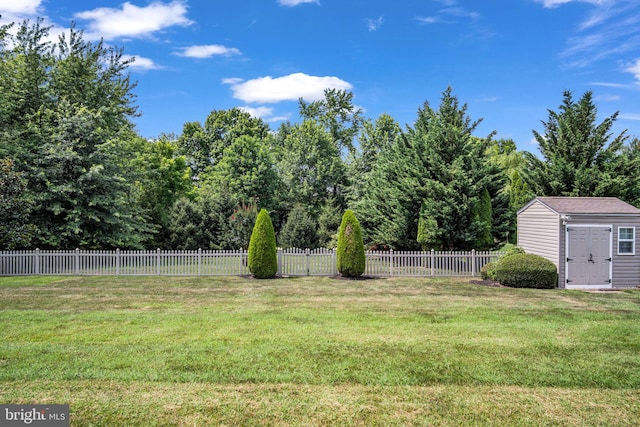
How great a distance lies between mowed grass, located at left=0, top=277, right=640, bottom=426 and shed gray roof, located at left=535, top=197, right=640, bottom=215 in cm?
340

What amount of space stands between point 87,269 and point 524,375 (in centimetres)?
1673

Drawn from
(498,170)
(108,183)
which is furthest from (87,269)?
(498,170)

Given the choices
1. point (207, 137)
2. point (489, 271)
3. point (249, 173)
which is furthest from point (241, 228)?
point (207, 137)

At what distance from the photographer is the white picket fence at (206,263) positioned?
1706 cm

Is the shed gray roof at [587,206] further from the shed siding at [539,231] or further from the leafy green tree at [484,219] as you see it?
the leafy green tree at [484,219]

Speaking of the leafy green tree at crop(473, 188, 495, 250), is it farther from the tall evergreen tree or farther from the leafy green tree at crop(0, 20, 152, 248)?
the leafy green tree at crop(0, 20, 152, 248)

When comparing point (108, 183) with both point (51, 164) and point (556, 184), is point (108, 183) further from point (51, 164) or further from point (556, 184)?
point (556, 184)

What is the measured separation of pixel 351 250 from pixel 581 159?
616 inches

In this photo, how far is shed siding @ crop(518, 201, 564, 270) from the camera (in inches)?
568

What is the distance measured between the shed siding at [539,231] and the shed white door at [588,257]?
440mm

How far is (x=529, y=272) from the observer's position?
14.2 m

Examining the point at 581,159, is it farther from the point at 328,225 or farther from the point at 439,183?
the point at 328,225

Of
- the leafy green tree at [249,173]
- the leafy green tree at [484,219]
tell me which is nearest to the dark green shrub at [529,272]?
the leafy green tree at [484,219]

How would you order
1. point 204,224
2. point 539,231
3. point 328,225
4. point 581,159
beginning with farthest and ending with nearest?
point 328,225 → point 204,224 → point 581,159 → point 539,231
